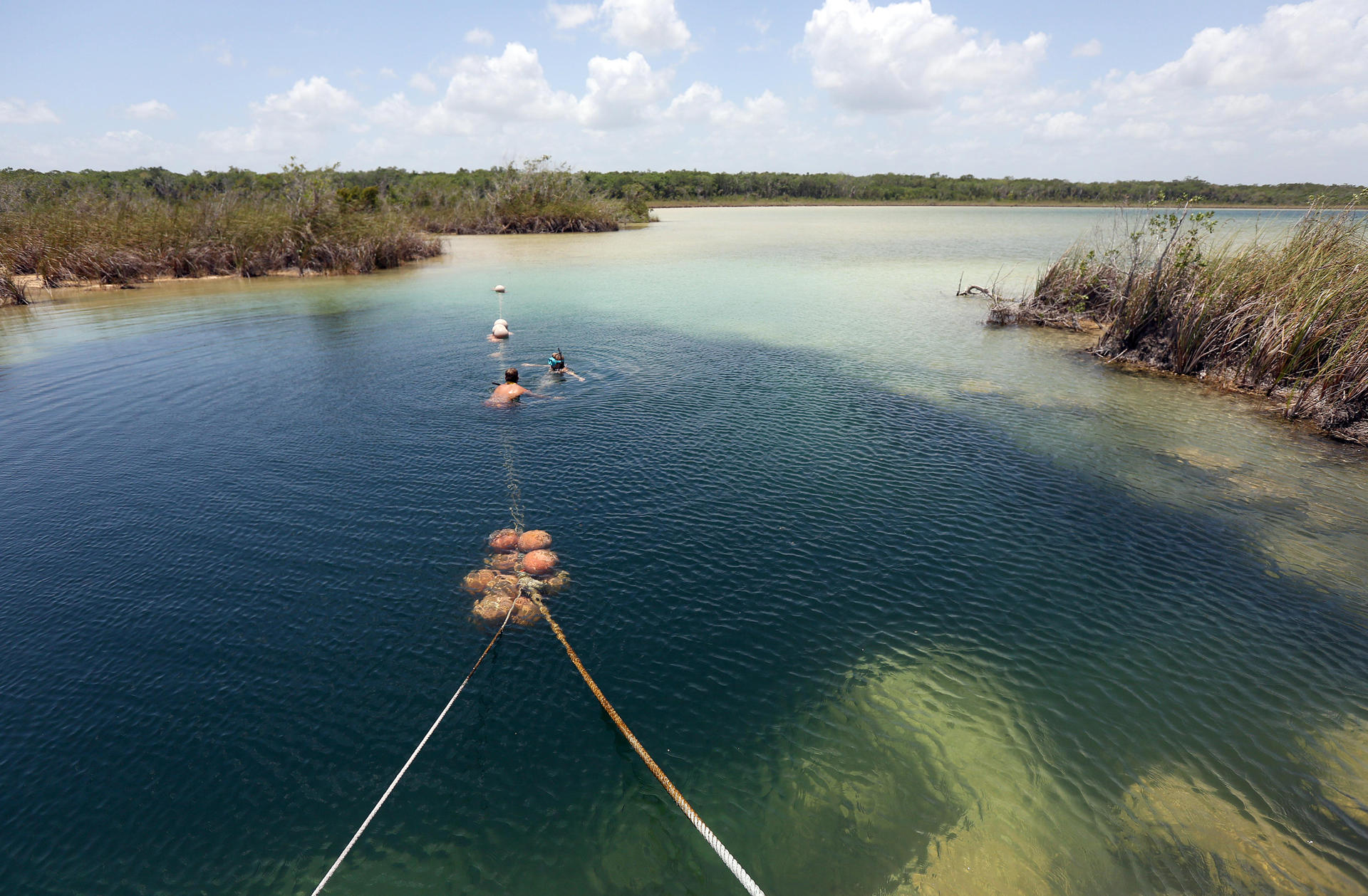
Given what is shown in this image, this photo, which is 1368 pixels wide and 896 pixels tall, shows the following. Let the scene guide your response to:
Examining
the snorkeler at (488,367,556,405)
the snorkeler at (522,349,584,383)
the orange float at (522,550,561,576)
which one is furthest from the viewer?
the snorkeler at (522,349,584,383)

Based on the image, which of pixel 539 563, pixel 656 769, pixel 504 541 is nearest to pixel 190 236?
pixel 504 541

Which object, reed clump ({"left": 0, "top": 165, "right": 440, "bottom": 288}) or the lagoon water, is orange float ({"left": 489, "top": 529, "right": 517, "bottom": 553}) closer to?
the lagoon water

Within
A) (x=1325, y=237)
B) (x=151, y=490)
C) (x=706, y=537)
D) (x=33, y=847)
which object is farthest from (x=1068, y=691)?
(x=1325, y=237)

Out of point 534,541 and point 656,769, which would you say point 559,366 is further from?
point 656,769

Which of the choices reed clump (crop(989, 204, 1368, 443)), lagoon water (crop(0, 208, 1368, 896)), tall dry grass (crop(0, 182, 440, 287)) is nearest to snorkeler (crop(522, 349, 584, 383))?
lagoon water (crop(0, 208, 1368, 896))

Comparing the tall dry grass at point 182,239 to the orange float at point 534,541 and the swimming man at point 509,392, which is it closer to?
the swimming man at point 509,392
